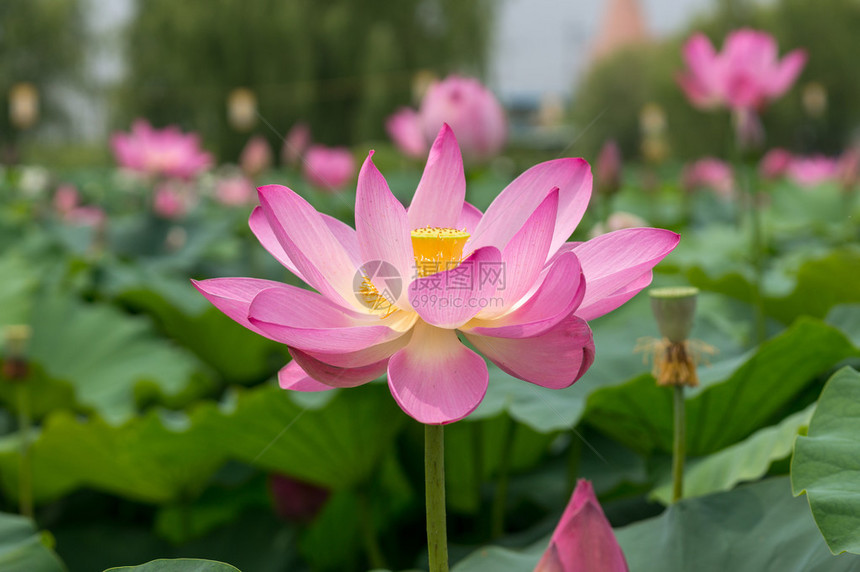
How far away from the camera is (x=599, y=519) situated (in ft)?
1.28

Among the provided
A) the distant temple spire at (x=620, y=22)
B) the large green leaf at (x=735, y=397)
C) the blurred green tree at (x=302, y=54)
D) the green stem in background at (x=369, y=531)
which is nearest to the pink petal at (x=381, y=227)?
the large green leaf at (x=735, y=397)

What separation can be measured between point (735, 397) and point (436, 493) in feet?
1.72

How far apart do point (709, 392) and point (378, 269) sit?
1.57ft

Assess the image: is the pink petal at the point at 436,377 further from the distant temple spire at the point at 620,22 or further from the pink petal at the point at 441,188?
the distant temple spire at the point at 620,22

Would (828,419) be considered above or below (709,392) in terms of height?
above

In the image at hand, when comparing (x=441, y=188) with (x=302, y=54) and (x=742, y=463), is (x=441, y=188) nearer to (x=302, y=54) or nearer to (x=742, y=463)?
(x=742, y=463)

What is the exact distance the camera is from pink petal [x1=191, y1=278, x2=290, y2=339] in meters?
0.44

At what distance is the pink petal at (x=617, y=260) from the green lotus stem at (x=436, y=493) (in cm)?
11

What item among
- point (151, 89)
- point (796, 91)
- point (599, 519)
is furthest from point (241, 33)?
point (599, 519)

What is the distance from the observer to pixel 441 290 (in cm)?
42

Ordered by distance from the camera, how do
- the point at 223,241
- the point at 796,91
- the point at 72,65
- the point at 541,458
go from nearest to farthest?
the point at 541,458 < the point at 223,241 < the point at 796,91 < the point at 72,65

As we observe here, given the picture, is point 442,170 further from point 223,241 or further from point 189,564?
point 223,241

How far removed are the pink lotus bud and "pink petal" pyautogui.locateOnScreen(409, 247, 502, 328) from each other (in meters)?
0.73

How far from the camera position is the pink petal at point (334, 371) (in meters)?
0.43
